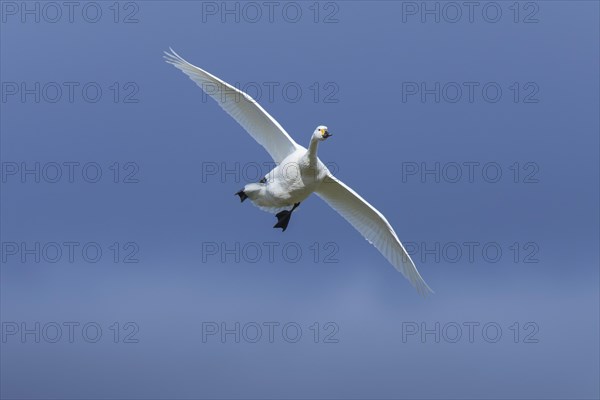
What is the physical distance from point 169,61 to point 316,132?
314 cm

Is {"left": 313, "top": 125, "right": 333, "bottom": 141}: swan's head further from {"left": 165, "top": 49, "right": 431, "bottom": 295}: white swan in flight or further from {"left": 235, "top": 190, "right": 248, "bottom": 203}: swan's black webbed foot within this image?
{"left": 235, "top": 190, "right": 248, "bottom": 203}: swan's black webbed foot

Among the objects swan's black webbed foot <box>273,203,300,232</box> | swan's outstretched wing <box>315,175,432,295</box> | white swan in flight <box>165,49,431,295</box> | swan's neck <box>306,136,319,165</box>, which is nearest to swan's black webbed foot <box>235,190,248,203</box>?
white swan in flight <box>165,49,431,295</box>

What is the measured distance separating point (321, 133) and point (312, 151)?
37 cm

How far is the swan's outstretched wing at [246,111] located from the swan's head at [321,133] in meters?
0.77

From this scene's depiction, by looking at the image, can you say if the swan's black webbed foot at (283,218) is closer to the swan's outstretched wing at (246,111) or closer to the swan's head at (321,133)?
the swan's outstretched wing at (246,111)

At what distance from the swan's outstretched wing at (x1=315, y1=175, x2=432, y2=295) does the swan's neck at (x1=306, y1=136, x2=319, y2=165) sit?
51cm

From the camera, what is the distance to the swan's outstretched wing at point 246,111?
17297 mm

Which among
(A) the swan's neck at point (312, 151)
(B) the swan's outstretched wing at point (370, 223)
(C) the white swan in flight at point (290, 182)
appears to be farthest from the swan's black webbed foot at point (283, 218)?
(A) the swan's neck at point (312, 151)

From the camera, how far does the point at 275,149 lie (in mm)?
17891

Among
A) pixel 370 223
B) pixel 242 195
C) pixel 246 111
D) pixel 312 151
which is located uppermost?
pixel 246 111

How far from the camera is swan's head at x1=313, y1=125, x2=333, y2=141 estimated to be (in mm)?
16656

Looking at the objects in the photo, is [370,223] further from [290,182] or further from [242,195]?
[242,195]

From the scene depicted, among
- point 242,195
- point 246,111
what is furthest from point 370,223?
point 246,111

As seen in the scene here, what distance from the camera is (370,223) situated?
59.2 ft
